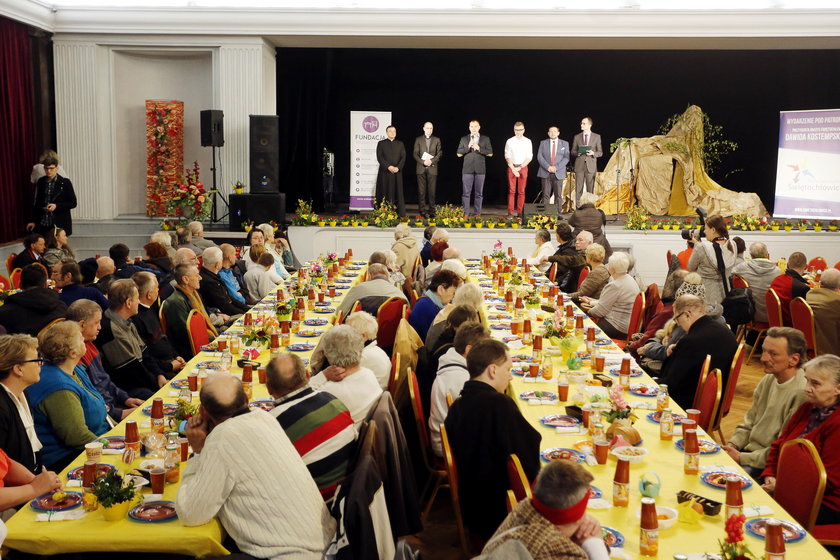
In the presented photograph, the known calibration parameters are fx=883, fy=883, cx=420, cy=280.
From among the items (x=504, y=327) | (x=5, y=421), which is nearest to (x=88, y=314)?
(x=5, y=421)

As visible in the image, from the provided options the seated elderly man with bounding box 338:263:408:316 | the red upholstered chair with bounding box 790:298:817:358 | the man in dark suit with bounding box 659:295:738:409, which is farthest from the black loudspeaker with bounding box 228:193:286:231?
the man in dark suit with bounding box 659:295:738:409

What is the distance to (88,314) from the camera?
4977 mm

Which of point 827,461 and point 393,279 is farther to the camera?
point 393,279

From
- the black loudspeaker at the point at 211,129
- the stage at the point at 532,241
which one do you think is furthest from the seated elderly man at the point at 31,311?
the stage at the point at 532,241

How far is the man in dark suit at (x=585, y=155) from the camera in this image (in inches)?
594

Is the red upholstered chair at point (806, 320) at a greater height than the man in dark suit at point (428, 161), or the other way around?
the man in dark suit at point (428, 161)

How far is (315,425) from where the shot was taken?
3.63 m

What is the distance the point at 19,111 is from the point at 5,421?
36.3ft

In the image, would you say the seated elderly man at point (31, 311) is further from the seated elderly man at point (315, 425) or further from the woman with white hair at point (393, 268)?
the woman with white hair at point (393, 268)

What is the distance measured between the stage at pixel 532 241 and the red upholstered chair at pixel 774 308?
577cm

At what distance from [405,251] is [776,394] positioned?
5996 mm

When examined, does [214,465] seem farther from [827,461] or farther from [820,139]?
[820,139]

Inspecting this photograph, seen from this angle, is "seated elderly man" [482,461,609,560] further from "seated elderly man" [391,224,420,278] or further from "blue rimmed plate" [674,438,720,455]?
"seated elderly man" [391,224,420,278]

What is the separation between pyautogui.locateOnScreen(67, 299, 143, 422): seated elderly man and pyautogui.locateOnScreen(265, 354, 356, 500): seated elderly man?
155 centimetres
